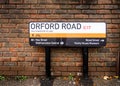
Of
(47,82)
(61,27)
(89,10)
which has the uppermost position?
(89,10)

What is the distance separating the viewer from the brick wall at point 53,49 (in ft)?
16.3

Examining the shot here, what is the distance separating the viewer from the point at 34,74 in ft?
16.8

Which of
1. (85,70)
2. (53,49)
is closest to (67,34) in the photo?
(53,49)

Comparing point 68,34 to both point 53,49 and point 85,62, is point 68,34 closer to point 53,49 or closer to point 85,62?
point 53,49

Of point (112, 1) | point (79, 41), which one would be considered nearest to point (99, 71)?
point (79, 41)

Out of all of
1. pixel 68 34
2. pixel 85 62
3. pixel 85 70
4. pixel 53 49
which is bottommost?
pixel 85 70

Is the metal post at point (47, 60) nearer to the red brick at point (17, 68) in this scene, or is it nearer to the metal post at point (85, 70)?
the red brick at point (17, 68)

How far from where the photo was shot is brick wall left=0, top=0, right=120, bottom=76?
4957mm

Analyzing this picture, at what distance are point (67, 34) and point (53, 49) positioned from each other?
0.41 meters

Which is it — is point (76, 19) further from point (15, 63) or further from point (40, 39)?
point (15, 63)

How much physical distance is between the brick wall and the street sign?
12 centimetres

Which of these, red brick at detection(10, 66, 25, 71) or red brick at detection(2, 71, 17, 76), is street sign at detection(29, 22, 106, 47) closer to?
red brick at detection(10, 66, 25, 71)

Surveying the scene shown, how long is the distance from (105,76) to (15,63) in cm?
175

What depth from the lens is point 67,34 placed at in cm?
490
